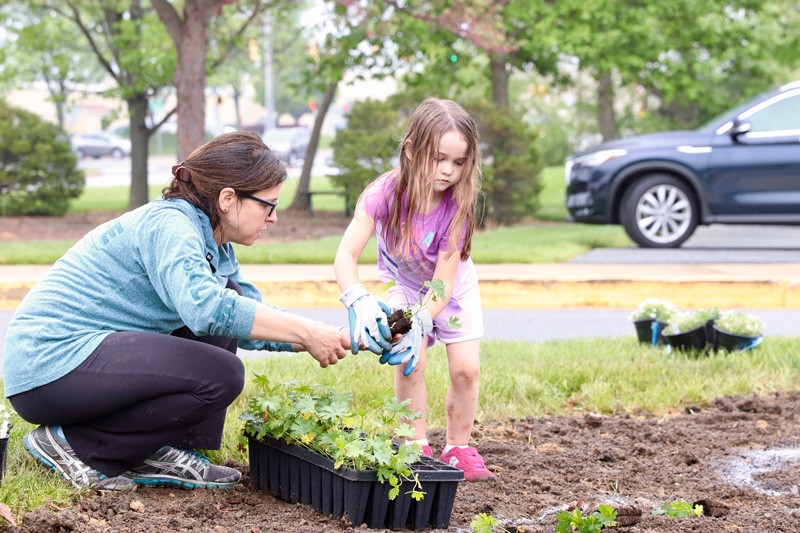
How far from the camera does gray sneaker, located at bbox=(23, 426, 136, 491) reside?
3.58 m

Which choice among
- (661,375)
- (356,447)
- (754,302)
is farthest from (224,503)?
(754,302)

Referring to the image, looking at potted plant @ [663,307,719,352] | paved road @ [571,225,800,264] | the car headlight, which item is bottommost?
potted plant @ [663,307,719,352]

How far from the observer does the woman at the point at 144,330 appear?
11.3ft

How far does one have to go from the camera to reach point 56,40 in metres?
17.8

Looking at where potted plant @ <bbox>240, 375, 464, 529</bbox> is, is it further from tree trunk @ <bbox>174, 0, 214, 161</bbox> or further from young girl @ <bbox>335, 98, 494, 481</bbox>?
tree trunk @ <bbox>174, 0, 214, 161</bbox>

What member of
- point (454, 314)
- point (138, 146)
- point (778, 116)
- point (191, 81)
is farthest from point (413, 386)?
point (138, 146)

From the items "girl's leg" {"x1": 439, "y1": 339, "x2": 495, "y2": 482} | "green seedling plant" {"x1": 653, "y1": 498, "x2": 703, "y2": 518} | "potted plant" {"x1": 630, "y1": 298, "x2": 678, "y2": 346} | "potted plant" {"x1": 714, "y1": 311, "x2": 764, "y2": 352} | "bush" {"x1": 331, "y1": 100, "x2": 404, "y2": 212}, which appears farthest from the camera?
"bush" {"x1": 331, "y1": 100, "x2": 404, "y2": 212}

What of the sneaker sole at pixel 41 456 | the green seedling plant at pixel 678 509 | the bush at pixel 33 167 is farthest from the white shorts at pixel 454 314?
the bush at pixel 33 167

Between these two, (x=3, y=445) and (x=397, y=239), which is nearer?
(x=3, y=445)

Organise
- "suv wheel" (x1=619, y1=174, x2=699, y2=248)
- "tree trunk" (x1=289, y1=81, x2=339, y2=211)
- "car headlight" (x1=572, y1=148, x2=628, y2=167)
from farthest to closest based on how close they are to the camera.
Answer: "tree trunk" (x1=289, y1=81, x2=339, y2=211)
"car headlight" (x1=572, y1=148, x2=628, y2=167)
"suv wheel" (x1=619, y1=174, x2=699, y2=248)

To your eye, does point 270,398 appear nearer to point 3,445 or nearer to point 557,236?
point 3,445

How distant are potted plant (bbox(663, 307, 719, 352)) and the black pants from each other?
3.29 metres

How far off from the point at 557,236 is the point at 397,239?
9469 mm

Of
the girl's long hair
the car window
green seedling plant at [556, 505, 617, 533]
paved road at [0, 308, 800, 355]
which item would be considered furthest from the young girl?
the car window
